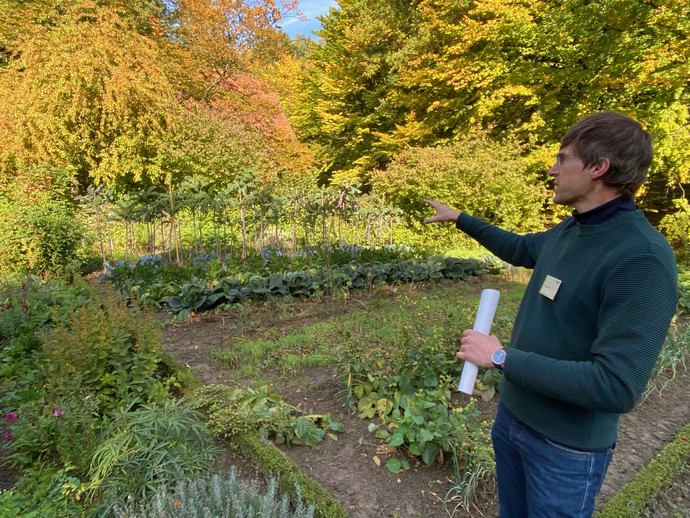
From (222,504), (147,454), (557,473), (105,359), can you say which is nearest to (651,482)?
(557,473)

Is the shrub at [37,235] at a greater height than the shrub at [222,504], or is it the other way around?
the shrub at [222,504]

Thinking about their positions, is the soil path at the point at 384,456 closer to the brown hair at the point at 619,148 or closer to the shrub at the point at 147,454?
the shrub at the point at 147,454

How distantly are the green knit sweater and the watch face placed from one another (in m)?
0.03

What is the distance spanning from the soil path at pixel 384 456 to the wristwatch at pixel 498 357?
46.0 inches

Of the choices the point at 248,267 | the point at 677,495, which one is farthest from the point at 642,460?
the point at 248,267

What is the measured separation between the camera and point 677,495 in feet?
7.50

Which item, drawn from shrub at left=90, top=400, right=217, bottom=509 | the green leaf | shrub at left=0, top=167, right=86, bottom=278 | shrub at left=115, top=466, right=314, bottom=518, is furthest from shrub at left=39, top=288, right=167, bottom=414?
shrub at left=0, top=167, right=86, bottom=278

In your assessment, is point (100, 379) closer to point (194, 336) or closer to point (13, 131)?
point (194, 336)

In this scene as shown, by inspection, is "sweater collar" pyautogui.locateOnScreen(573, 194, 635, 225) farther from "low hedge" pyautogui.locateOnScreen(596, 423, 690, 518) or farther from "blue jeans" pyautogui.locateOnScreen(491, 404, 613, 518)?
"low hedge" pyautogui.locateOnScreen(596, 423, 690, 518)

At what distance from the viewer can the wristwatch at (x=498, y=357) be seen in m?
1.22

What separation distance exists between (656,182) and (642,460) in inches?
492

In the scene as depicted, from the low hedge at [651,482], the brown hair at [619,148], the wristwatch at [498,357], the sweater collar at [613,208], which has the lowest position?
the low hedge at [651,482]

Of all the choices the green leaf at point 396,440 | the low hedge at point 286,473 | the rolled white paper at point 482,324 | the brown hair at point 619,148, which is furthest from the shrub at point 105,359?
the brown hair at point 619,148

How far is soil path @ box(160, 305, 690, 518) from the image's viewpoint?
2066 mm
